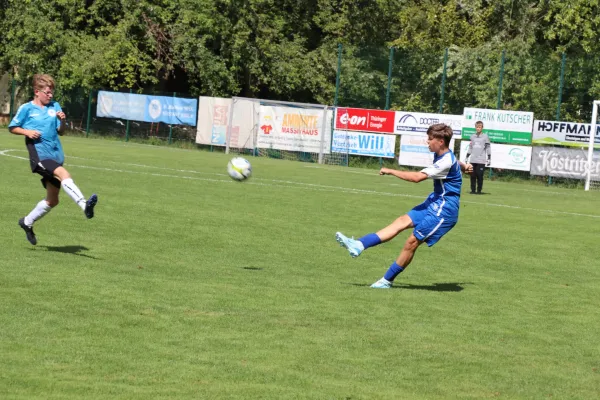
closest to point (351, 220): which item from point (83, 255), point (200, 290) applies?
point (83, 255)

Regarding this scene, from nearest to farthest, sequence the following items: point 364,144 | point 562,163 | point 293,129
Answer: point 562,163 → point 364,144 → point 293,129

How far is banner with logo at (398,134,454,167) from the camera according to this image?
3759 centimetres

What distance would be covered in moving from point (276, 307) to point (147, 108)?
38227 millimetres

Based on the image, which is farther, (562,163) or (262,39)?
(262,39)

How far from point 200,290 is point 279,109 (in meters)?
31.7

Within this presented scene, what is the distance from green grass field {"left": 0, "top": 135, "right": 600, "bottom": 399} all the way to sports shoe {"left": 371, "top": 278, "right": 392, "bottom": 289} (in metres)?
0.23

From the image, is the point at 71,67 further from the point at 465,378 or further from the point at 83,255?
the point at 465,378

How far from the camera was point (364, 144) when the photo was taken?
129ft

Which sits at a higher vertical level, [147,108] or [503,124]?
[503,124]

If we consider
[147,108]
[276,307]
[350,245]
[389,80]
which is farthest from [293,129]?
[276,307]

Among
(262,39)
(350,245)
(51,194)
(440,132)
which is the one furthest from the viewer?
(262,39)

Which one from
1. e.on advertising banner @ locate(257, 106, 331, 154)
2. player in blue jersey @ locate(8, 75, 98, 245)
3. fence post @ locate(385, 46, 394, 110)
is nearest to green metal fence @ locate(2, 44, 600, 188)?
fence post @ locate(385, 46, 394, 110)

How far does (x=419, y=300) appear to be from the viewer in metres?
10.6

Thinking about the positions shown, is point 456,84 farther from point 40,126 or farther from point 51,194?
point 40,126
